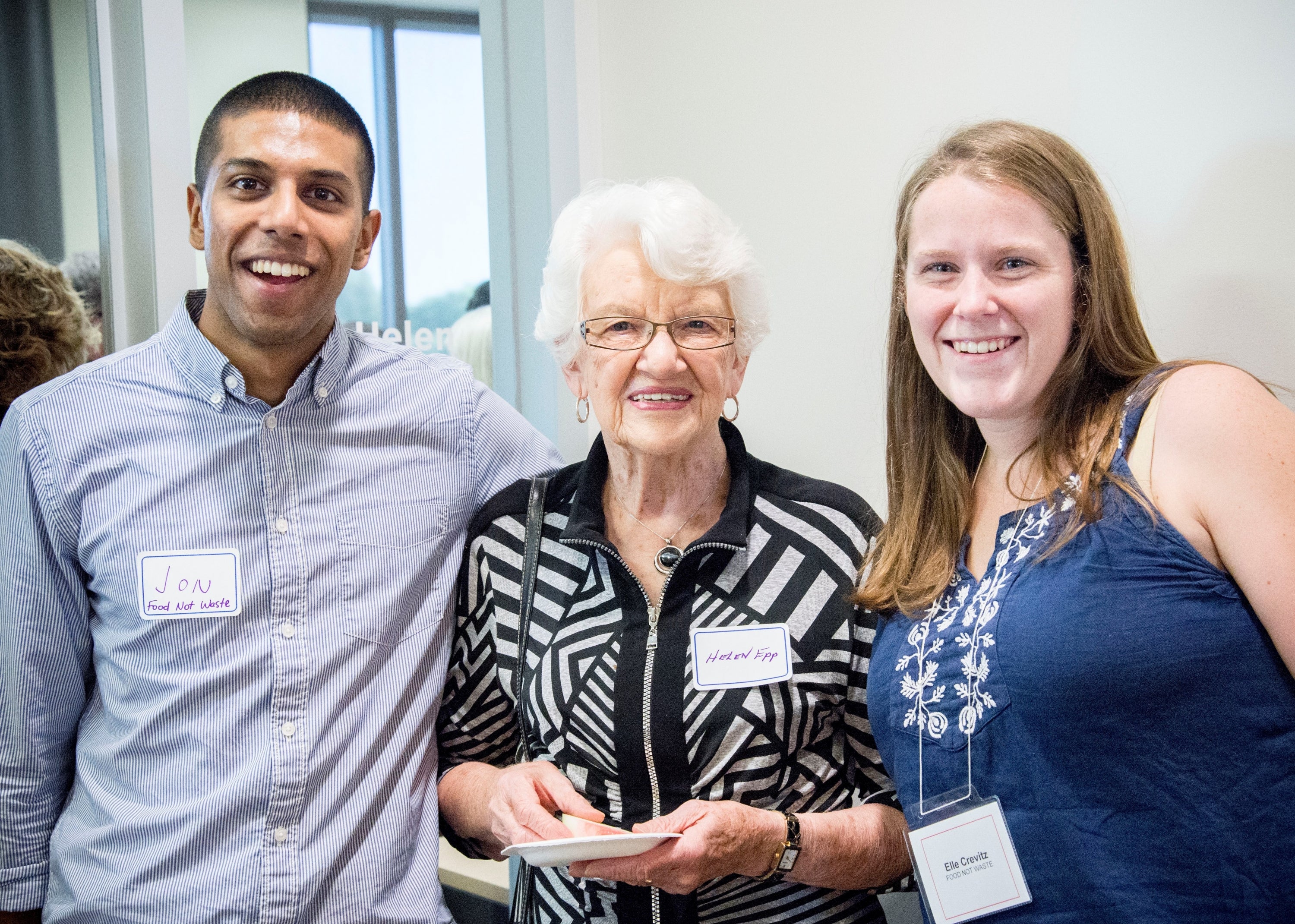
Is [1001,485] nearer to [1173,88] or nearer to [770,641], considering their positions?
[770,641]

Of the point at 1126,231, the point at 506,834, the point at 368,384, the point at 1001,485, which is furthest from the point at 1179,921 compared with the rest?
the point at 368,384

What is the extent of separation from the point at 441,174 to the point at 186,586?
1839 millimetres

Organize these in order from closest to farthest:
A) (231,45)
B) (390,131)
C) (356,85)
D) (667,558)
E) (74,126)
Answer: (667,558) < (74,126) < (231,45) < (356,85) < (390,131)

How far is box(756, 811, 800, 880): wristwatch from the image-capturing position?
1.70 metres

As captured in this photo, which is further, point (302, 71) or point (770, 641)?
point (302, 71)

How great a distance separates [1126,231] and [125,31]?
2414 mm

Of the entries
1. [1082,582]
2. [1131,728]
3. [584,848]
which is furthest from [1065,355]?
[584,848]

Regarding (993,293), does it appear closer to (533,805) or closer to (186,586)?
(533,805)

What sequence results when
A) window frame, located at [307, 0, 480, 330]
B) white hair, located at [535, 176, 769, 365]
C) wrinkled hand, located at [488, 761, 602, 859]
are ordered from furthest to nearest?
window frame, located at [307, 0, 480, 330]
white hair, located at [535, 176, 769, 365]
wrinkled hand, located at [488, 761, 602, 859]

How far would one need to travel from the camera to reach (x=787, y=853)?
1.70 m

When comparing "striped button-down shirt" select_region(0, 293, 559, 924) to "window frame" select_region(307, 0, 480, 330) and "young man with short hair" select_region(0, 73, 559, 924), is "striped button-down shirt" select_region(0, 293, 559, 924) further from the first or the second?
"window frame" select_region(307, 0, 480, 330)

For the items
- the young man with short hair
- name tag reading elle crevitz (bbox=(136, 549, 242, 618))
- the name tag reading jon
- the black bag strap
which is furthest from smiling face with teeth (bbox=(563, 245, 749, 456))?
name tag reading elle crevitz (bbox=(136, 549, 242, 618))

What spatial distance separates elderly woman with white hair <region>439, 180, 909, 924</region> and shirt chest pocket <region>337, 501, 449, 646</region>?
0.09 meters

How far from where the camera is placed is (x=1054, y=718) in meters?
1.45
